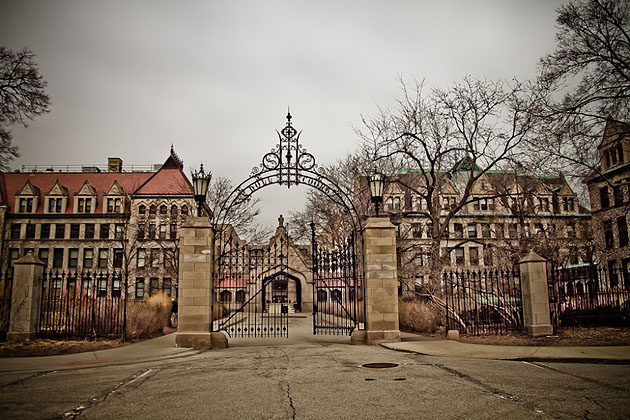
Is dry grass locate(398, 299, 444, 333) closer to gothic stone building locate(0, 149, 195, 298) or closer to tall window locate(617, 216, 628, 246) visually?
tall window locate(617, 216, 628, 246)

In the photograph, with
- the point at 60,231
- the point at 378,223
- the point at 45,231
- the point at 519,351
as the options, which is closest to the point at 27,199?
the point at 45,231

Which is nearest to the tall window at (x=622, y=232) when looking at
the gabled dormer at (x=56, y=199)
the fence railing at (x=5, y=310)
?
the fence railing at (x=5, y=310)

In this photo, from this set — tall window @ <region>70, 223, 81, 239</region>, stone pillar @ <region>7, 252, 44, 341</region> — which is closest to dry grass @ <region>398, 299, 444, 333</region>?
stone pillar @ <region>7, 252, 44, 341</region>

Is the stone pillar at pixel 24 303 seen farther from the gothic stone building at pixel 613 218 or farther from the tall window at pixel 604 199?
the tall window at pixel 604 199

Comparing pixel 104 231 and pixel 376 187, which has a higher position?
pixel 104 231

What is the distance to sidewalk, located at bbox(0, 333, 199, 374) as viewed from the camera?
10945 mm

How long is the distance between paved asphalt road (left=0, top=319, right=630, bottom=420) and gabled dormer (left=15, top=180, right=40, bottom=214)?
2253 inches

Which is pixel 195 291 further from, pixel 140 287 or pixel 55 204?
pixel 55 204

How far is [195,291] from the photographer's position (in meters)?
14.4

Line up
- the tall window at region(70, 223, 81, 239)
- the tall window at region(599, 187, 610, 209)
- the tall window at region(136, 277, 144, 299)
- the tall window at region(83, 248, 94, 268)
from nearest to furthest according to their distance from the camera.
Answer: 1. the tall window at region(599, 187, 610, 209)
2. the tall window at region(136, 277, 144, 299)
3. the tall window at region(83, 248, 94, 268)
4. the tall window at region(70, 223, 81, 239)

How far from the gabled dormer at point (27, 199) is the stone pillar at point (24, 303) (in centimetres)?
5059

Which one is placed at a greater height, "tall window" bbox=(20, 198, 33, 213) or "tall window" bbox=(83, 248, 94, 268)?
"tall window" bbox=(20, 198, 33, 213)

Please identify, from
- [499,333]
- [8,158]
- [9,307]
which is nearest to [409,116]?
[499,333]

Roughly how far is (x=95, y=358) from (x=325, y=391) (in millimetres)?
7670
